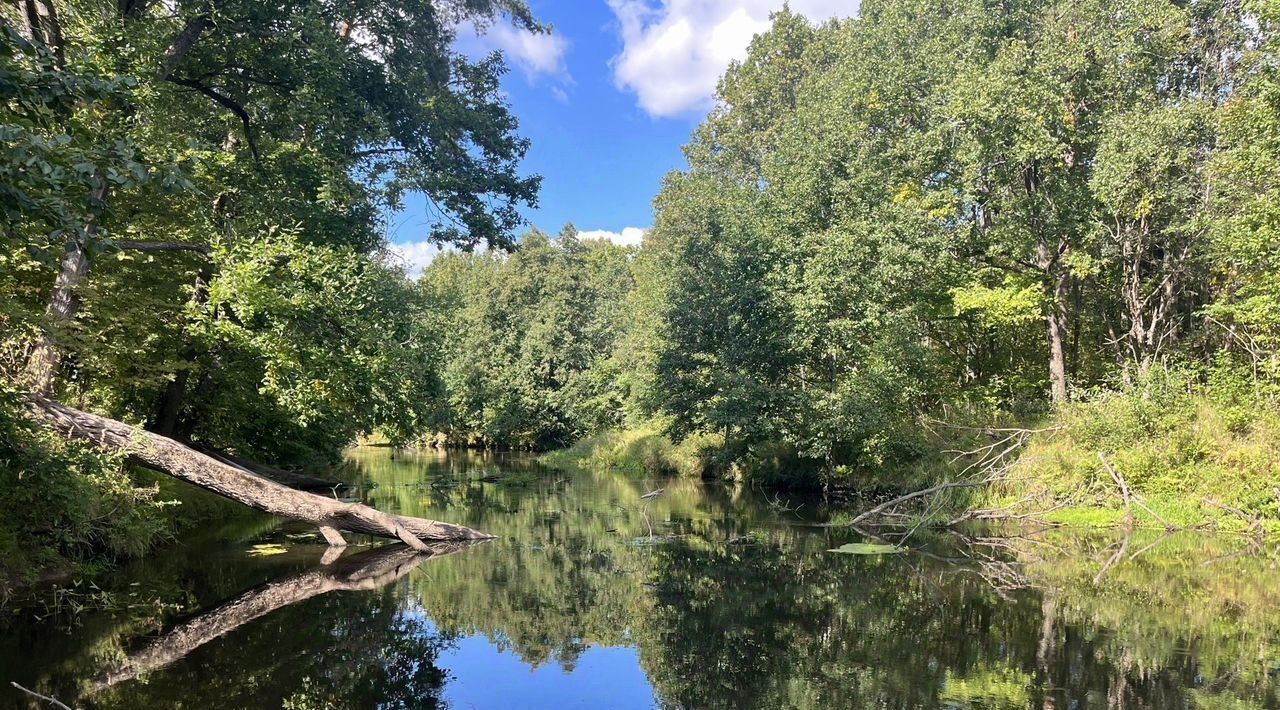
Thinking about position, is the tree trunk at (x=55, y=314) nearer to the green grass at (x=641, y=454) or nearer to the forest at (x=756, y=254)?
the forest at (x=756, y=254)

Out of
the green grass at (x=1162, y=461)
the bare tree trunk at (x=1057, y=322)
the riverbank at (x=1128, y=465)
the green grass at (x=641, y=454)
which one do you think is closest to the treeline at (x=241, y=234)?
the riverbank at (x=1128, y=465)

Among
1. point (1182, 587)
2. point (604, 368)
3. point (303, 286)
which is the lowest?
point (1182, 587)

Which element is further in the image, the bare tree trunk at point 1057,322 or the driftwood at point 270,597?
the bare tree trunk at point 1057,322

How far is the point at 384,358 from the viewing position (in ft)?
47.0

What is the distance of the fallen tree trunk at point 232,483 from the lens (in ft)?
36.8

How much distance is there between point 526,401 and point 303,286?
3417 cm

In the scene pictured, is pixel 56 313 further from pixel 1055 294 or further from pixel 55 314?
pixel 1055 294

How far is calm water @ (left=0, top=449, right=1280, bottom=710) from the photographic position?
23.2 ft

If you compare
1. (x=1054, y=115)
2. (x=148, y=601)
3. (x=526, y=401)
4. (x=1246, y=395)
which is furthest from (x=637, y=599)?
(x=526, y=401)

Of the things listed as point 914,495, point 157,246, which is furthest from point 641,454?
point 157,246

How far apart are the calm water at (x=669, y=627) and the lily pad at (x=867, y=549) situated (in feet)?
0.97

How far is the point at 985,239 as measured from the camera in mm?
24484

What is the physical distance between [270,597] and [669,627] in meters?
5.63

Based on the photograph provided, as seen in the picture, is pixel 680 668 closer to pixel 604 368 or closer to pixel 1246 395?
pixel 1246 395
